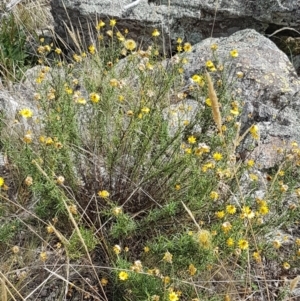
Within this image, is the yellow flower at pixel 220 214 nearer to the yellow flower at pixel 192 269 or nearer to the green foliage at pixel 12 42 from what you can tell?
the yellow flower at pixel 192 269

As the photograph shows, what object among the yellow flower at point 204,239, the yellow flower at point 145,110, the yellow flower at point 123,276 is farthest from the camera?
the yellow flower at point 145,110

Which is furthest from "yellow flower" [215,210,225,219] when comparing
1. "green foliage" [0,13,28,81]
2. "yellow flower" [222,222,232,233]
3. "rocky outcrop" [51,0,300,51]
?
"green foliage" [0,13,28,81]

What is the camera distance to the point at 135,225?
7.08 feet

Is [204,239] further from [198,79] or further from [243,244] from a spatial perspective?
[198,79]

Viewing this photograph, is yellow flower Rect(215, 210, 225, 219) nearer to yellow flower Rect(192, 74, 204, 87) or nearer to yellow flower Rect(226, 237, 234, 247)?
yellow flower Rect(226, 237, 234, 247)

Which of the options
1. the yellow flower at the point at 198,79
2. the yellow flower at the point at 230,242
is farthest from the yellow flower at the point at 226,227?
the yellow flower at the point at 198,79

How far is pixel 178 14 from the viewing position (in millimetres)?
4090

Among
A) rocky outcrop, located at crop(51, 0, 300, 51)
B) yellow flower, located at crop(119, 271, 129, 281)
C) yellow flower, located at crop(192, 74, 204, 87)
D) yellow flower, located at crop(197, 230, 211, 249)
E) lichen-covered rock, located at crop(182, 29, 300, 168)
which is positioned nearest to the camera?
yellow flower, located at crop(197, 230, 211, 249)

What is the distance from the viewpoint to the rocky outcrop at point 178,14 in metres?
4.03

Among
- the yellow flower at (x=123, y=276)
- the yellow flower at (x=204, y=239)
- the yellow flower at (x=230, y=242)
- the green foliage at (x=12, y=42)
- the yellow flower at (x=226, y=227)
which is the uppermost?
the yellow flower at (x=204, y=239)

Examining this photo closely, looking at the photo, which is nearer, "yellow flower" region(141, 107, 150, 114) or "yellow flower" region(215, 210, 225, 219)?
"yellow flower" region(215, 210, 225, 219)

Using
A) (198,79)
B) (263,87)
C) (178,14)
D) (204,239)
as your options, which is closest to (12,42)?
(178,14)

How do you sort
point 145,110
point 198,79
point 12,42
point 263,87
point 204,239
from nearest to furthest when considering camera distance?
point 204,239, point 145,110, point 198,79, point 263,87, point 12,42

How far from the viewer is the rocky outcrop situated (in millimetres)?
4027
